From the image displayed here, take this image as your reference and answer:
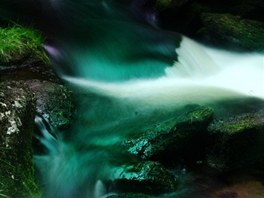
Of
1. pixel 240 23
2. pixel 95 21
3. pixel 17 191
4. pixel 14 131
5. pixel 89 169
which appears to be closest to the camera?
pixel 17 191

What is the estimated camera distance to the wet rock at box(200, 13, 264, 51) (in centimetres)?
929

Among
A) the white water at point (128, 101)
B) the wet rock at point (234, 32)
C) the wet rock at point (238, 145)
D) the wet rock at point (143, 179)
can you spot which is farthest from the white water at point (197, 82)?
the wet rock at point (143, 179)

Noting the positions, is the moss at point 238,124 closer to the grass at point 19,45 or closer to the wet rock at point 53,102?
the wet rock at point 53,102

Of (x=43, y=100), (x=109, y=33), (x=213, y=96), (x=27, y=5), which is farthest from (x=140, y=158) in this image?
(x=27, y=5)

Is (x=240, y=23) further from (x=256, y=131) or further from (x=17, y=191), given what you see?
(x=17, y=191)

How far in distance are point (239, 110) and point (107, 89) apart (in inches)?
87.0

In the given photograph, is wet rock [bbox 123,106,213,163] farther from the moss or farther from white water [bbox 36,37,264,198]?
white water [bbox 36,37,264,198]

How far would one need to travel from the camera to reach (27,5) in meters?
8.18

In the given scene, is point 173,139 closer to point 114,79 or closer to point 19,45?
point 114,79

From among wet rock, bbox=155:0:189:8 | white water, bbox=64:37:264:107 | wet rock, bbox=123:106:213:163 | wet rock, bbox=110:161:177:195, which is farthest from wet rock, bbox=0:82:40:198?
wet rock, bbox=155:0:189:8

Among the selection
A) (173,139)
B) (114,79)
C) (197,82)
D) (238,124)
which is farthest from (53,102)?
(197,82)

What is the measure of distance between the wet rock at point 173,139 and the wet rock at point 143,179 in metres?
0.38

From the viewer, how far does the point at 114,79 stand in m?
7.35

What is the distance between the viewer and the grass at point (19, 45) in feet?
20.1
